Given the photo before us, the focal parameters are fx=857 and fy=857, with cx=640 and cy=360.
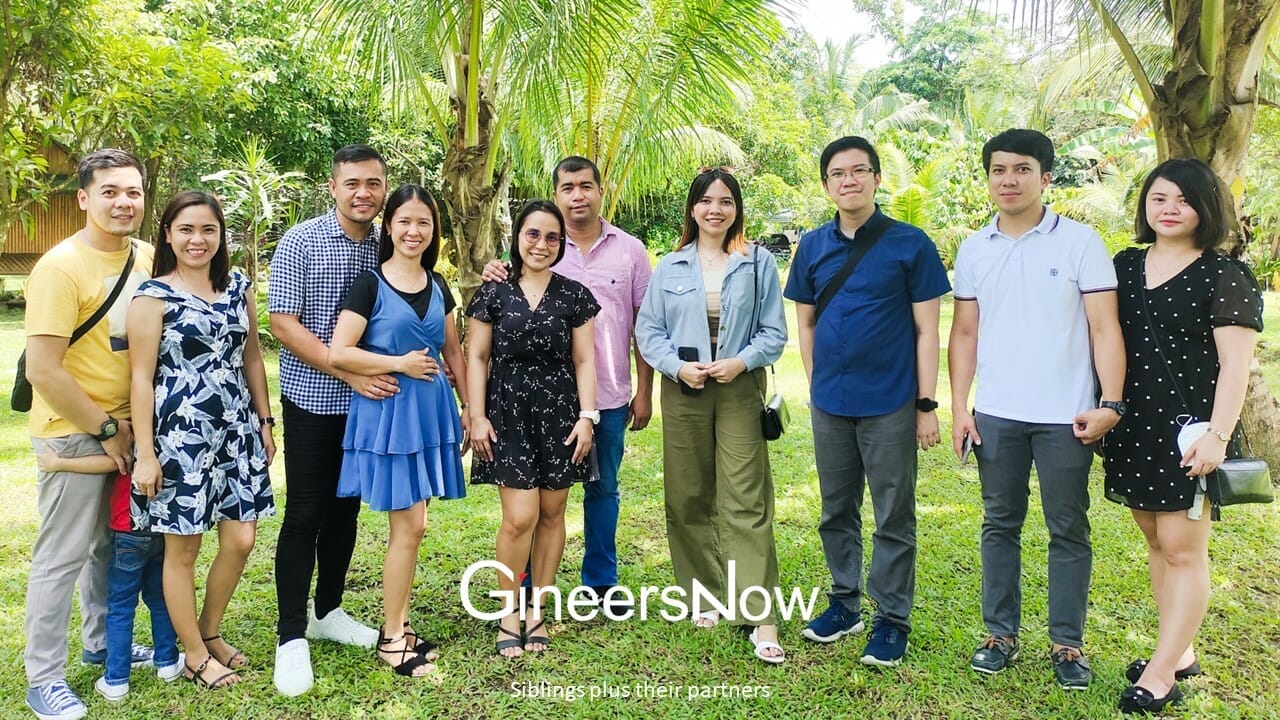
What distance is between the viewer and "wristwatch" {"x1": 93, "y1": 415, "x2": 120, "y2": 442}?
3.00m

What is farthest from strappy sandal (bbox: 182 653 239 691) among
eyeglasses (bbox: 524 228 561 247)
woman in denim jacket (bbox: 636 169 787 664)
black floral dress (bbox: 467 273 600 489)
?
eyeglasses (bbox: 524 228 561 247)

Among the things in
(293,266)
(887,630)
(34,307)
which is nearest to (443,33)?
(293,266)

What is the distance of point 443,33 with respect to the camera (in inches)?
226

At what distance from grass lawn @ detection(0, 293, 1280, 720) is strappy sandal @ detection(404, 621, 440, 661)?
0.23 feet

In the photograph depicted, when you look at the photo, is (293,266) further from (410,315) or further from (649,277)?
(649,277)

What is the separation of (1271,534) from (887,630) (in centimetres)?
309

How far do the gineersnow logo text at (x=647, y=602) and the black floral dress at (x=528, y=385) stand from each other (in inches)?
17.7

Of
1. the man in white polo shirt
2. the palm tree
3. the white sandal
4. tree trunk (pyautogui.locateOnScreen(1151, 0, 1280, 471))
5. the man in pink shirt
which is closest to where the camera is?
the man in white polo shirt

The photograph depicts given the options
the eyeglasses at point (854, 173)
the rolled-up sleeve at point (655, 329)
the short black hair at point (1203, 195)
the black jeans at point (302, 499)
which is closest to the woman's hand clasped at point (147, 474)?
the black jeans at point (302, 499)

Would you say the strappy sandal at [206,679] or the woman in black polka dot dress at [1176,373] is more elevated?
the woman in black polka dot dress at [1176,373]

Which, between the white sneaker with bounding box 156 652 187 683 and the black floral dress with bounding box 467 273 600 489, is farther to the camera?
the black floral dress with bounding box 467 273 600 489

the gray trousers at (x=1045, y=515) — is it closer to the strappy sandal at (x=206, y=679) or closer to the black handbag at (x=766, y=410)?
the black handbag at (x=766, y=410)

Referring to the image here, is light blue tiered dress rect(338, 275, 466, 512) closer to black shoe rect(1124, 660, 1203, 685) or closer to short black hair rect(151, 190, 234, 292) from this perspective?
short black hair rect(151, 190, 234, 292)

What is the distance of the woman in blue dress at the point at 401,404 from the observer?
10.6 ft
